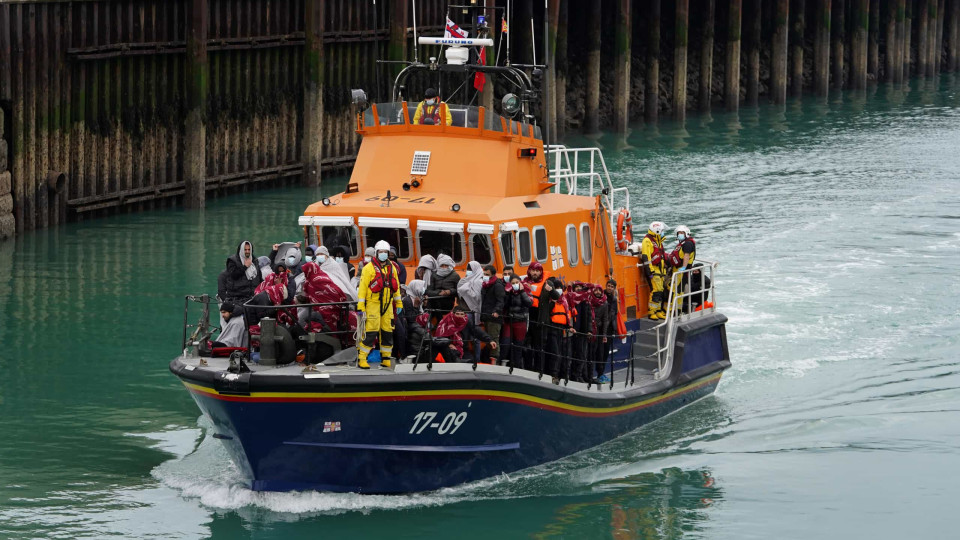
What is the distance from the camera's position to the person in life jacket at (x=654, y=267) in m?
17.9

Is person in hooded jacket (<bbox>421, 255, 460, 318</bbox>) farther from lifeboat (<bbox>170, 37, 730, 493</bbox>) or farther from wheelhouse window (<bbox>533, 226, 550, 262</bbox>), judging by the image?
wheelhouse window (<bbox>533, 226, 550, 262</bbox>)

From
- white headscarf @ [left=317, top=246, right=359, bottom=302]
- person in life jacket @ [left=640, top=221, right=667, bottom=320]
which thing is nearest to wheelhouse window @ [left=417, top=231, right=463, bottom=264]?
white headscarf @ [left=317, top=246, right=359, bottom=302]

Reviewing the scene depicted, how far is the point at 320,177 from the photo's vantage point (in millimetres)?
33500

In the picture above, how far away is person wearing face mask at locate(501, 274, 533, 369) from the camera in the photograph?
14297mm

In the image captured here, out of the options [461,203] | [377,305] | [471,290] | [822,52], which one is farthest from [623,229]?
[822,52]

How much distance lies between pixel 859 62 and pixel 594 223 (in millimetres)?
43363

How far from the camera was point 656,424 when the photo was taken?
1739cm

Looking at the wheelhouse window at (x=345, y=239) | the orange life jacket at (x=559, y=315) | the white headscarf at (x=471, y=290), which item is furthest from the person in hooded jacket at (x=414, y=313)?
the orange life jacket at (x=559, y=315)

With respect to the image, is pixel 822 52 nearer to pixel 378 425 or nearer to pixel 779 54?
pixel 779 54

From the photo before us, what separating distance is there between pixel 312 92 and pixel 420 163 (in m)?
17.3

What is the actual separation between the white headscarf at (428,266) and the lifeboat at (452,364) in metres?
0.38

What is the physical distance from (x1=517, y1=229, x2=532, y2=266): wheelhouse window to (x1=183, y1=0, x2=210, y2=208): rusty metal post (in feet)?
52.1

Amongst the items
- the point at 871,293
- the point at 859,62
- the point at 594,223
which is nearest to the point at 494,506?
the point at 594,223

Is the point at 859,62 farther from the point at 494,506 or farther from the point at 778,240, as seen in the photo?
the point at 494,506
